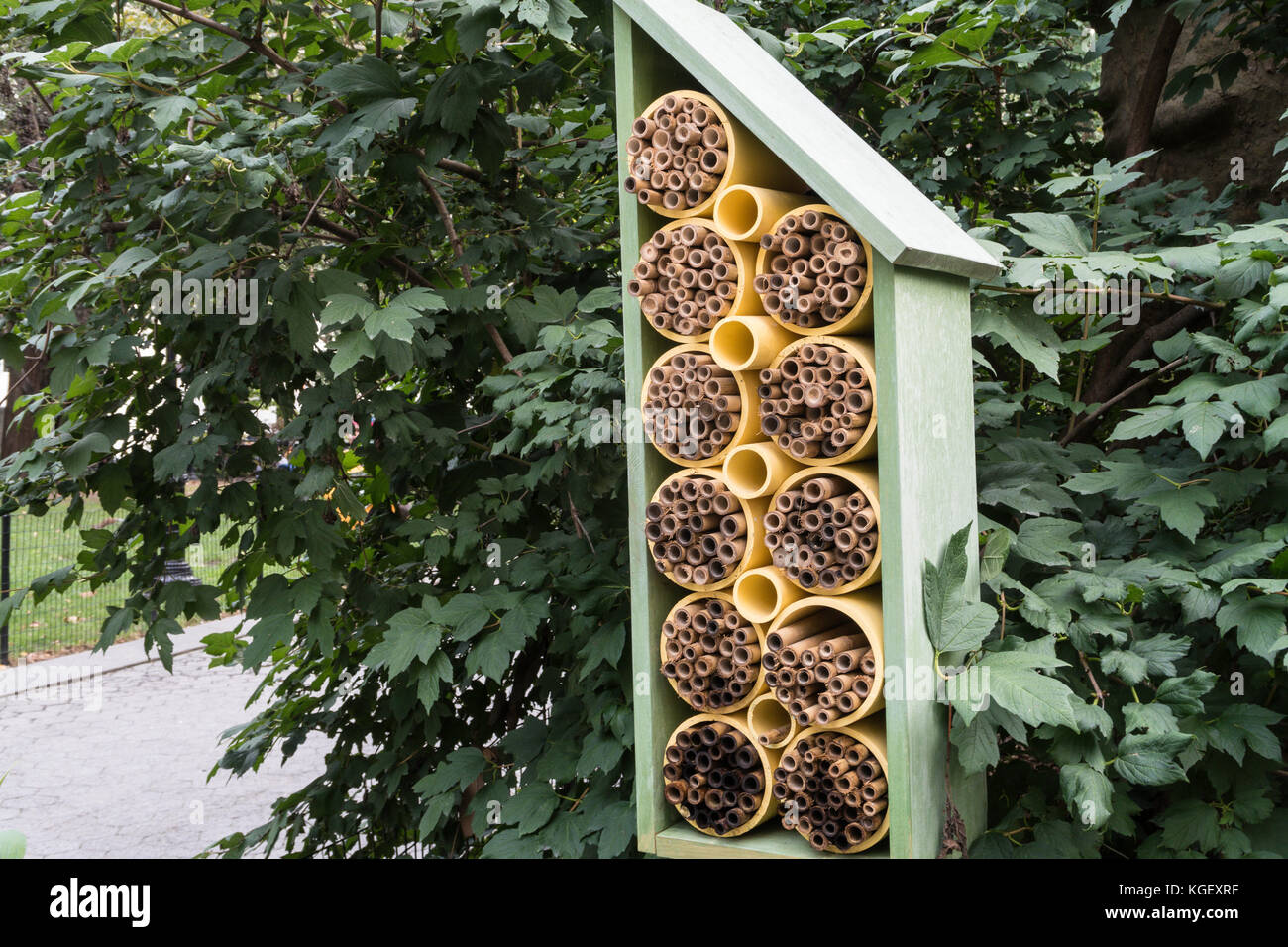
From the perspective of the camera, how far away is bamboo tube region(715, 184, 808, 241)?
2.16m

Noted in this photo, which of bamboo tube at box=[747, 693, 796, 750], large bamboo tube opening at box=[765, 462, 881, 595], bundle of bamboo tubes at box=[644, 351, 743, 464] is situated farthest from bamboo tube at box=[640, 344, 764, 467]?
bamboo tube at box=[747, 693, 796, 750]

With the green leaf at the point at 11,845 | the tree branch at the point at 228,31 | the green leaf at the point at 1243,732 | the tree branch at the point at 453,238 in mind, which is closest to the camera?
the green leaf at the point at 11,845

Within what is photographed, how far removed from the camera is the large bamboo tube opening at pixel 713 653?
7.06ft

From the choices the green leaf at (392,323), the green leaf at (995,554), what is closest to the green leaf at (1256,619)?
the green leaf at (995,554)

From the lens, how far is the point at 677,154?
223cm

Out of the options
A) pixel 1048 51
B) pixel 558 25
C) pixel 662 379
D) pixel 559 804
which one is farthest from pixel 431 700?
pixel 1048 51

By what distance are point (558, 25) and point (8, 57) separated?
Result: 4.72 ft

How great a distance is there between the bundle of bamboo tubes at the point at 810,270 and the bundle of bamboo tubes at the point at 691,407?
0.18 m

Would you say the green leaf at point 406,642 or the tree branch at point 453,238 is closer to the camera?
the green leaf at point 406,642

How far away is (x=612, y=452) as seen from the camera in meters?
2.79

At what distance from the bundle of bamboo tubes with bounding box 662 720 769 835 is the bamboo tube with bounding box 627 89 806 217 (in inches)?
41.5

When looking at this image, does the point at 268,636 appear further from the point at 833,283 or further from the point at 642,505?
the point at 833,283

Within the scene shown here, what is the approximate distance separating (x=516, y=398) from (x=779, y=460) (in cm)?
83

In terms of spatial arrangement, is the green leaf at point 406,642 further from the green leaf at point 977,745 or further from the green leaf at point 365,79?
the green leaf at point 365,79
